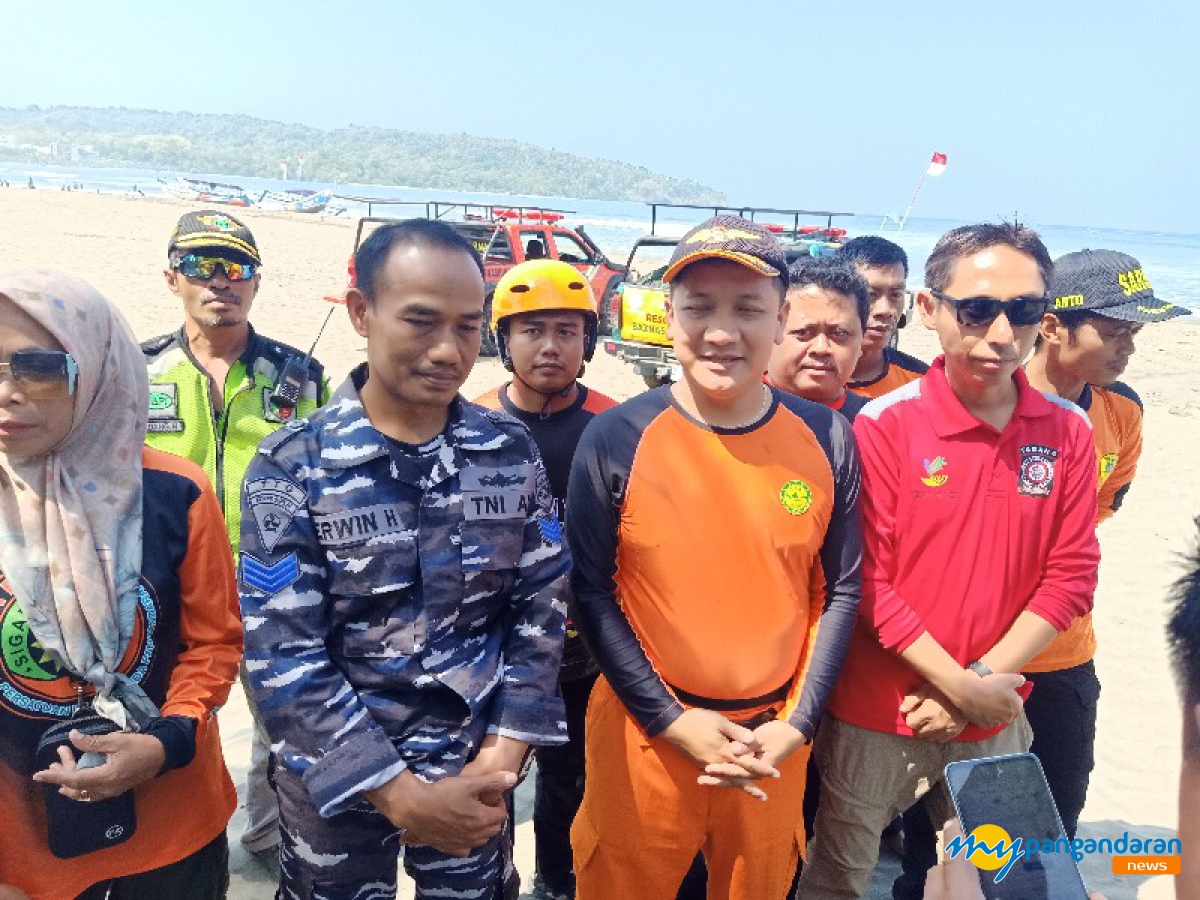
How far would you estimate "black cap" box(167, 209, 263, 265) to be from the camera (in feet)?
10.3

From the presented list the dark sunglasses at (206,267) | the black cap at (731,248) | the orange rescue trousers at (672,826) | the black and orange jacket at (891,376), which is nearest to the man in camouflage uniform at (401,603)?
the orange rescue trousers at (672,826)

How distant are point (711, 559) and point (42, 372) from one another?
1.50 meters

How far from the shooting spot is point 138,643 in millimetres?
1800

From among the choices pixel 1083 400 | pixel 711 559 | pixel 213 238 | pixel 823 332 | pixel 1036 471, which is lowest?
pixel 711 559

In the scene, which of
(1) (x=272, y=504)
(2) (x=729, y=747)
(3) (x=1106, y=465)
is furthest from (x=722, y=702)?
(3) (x=1106, y=465)

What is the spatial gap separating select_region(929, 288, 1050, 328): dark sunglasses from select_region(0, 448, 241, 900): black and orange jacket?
6.45 ft

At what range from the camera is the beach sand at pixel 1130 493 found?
375 centimetres

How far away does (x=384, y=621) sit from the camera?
71.0 inches

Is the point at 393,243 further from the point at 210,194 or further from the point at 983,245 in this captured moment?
the point at 210,194

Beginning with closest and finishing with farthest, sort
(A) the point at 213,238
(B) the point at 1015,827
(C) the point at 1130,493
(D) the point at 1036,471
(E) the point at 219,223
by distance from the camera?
(B) the point at 1015,827
(D) the point at 1036,471
(A) the point at 213,238
(E) the point at 219,223
(C) the point at 1130,493

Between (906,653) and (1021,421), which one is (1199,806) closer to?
(906,653)

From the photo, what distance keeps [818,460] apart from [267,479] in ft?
4.37

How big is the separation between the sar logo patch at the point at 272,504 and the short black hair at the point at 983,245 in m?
1.71

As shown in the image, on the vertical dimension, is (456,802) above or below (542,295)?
below
